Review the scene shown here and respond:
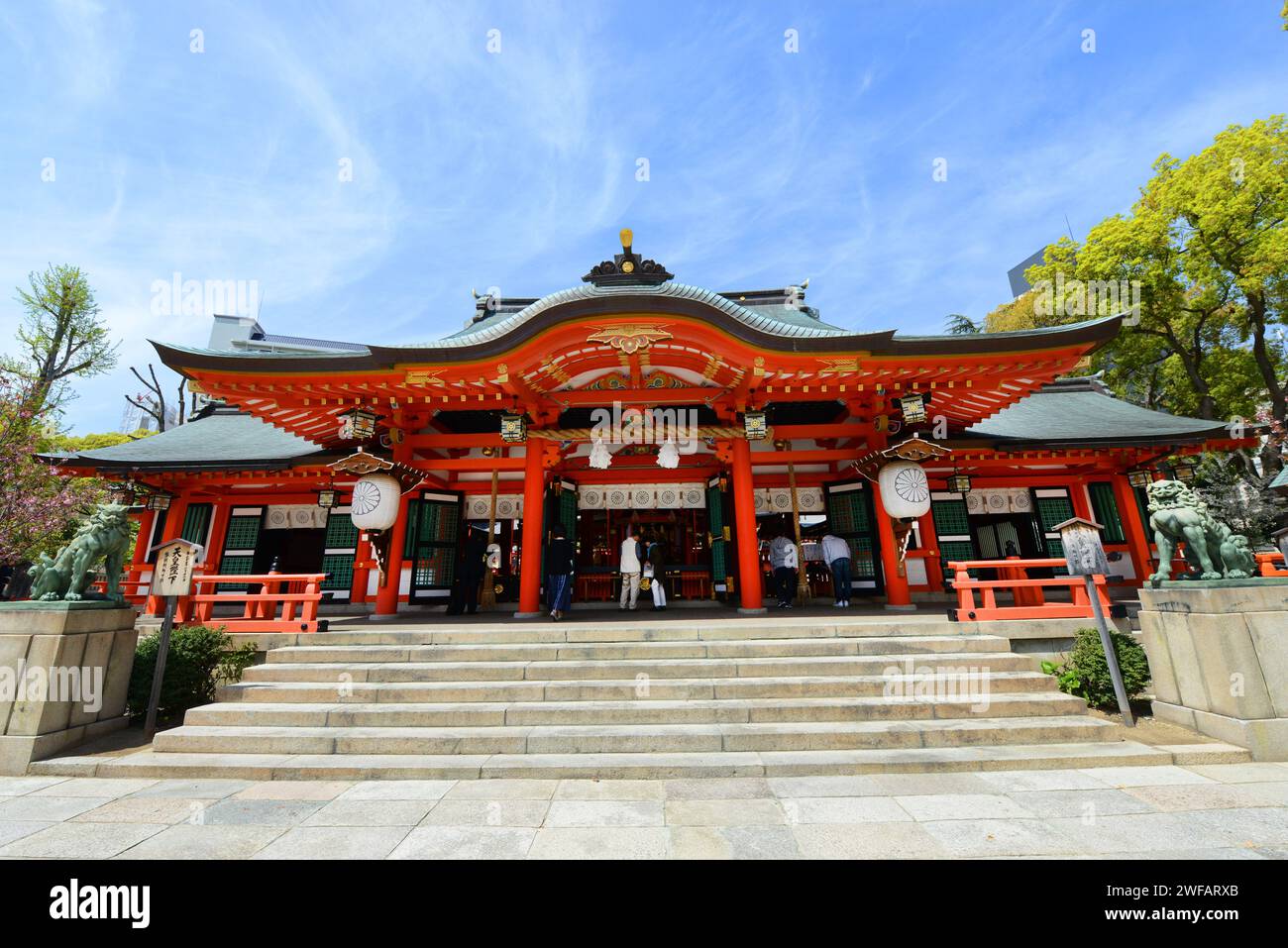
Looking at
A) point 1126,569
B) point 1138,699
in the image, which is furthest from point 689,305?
point 1126,569

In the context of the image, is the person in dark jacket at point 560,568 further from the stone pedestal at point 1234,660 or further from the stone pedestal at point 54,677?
the stone pedestal at point 1234,660

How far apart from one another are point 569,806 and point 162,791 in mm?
3634

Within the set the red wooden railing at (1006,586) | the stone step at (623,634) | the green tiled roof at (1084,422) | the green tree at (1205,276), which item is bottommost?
the stone step at (623,634)

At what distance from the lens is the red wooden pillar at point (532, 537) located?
29.9ft

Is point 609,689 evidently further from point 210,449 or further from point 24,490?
point 24,490

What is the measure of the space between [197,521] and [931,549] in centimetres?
1779

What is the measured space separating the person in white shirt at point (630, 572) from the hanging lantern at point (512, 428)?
3083 mm

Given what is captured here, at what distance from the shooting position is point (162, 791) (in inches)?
172

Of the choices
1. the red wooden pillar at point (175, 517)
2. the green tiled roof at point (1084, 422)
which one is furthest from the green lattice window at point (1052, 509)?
the red wooden pillar at point (175, 517)

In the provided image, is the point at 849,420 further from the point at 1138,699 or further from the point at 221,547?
the point at 221,547

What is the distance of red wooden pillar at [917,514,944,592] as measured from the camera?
11.1m

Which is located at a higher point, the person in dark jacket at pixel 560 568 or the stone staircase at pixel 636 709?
the person in dark jacket at pixel 560 568

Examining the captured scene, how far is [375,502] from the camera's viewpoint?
872 centimetres

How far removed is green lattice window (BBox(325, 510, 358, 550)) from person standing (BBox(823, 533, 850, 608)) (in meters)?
11.1
